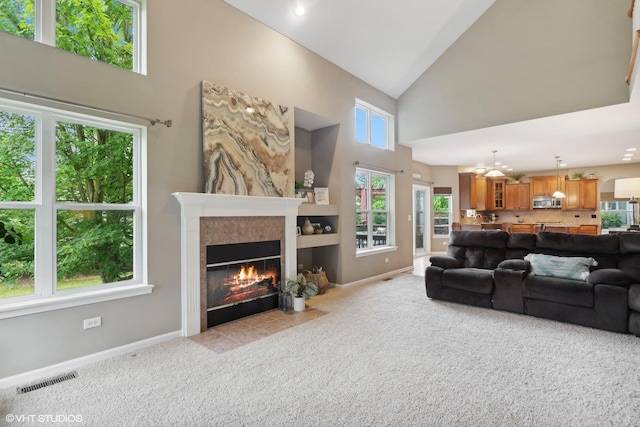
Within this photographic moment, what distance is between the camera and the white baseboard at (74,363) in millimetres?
2459

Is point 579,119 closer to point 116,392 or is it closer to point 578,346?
point 578,346

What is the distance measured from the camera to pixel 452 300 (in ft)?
15.1

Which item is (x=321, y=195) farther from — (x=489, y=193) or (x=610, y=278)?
Result: (x=489, y=193)

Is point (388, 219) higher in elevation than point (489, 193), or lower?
lower

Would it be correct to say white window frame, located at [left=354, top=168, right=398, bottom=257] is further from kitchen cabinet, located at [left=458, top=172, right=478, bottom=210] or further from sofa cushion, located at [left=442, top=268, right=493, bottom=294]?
kitchen cabinet, located at [left=458, top=172, right=478, bottom=210]

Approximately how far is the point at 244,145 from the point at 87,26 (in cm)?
177

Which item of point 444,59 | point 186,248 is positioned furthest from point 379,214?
point 186,248

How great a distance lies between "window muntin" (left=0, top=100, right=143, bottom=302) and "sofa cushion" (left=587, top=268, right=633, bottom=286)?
4.85 m

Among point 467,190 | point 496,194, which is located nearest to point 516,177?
point 496,194

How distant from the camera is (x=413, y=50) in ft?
18.3

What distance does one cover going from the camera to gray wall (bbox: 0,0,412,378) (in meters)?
2.55

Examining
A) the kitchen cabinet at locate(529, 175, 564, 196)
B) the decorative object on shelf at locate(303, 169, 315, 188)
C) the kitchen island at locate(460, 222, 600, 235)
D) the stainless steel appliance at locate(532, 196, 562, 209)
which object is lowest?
the kitchen island at locate(460, 222, 600, 235)

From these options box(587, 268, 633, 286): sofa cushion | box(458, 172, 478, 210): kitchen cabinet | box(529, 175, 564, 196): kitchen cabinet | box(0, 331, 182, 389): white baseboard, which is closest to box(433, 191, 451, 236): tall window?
box(458, 172, 478, 210): kitchen cabinet

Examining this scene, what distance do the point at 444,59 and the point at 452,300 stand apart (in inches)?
170
